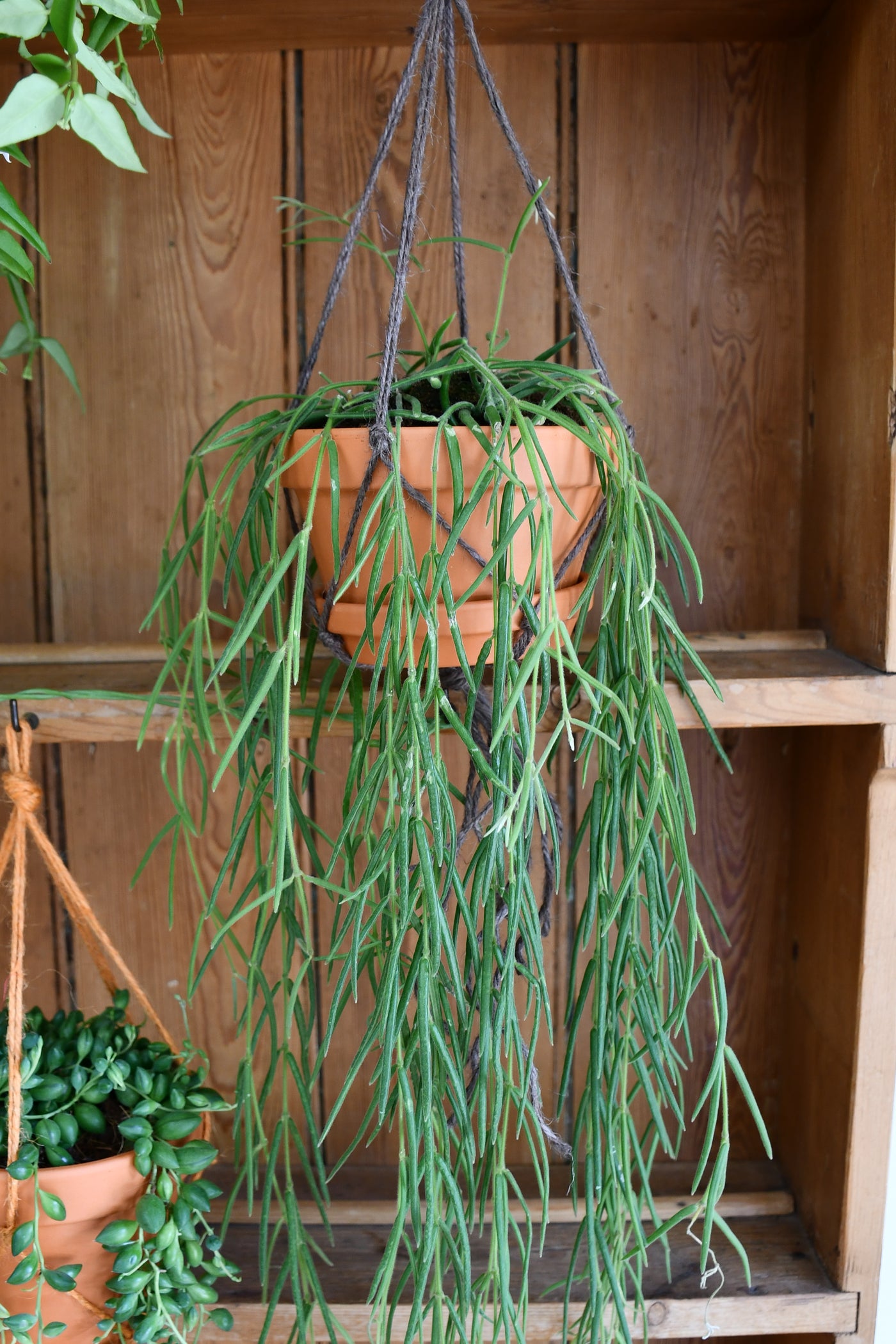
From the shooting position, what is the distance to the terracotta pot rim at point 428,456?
2.17ft

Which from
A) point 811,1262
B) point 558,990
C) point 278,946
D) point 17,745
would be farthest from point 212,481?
point 811,1262

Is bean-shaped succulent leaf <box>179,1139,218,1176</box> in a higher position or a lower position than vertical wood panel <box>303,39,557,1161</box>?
lower

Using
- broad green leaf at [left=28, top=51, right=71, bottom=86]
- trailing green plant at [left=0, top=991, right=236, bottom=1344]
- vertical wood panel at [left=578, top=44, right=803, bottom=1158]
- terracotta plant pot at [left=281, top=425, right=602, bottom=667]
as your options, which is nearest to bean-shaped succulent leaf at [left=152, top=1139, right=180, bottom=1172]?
trailing green plant at [left=0, top=991, right=236, bottom=1344]

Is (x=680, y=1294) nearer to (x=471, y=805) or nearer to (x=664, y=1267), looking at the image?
(x=664, y=1267)

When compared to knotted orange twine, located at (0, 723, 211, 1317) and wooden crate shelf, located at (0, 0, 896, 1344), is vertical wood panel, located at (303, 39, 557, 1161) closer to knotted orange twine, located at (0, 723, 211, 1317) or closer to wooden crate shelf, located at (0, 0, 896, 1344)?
wooden crate shelf, located at (0, 0, 896, 1344)

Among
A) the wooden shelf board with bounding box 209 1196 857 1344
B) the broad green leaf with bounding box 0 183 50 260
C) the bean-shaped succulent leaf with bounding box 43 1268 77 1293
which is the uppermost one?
the broad green leaf with bounding box 0 183 50 260

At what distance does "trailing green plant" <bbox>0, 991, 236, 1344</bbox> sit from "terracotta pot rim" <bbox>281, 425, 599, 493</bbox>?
49cm

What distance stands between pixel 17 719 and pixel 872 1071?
80 centimetres

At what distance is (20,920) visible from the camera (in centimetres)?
79

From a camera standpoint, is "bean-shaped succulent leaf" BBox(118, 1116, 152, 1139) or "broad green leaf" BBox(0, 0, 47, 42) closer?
"broad green leaf" BBox(0, 0, 47, 42)

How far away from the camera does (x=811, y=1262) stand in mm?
998

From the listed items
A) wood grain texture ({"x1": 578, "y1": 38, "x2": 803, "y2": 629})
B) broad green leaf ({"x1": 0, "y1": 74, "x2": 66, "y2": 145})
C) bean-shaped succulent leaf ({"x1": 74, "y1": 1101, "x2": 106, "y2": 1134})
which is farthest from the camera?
wood grain texture ({"x1": 578, "y1": 38, "x2": 803, "y2": 629})

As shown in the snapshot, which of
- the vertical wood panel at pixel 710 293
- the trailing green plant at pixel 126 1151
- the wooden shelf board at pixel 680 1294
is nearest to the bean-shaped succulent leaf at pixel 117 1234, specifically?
the trailing green plant at pixel 126 1151

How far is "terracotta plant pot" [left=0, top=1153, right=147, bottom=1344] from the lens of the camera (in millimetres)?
748
